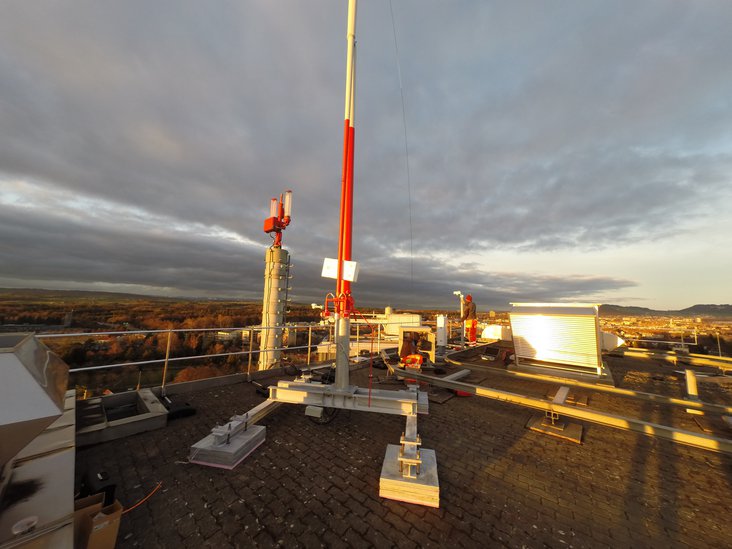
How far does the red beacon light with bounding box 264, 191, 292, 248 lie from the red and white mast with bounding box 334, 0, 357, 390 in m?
12.8

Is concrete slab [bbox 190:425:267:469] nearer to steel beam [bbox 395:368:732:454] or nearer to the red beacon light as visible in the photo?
steel beam [bbox 395:368:732:454]

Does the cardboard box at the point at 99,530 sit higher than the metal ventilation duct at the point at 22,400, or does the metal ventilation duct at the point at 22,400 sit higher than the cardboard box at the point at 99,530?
the metal ventilation duct at the point at 22,400

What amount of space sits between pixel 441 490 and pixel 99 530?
3301 millimetres

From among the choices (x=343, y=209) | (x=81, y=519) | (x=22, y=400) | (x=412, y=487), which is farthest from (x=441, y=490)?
(x=343, y=209)

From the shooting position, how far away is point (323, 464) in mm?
3746

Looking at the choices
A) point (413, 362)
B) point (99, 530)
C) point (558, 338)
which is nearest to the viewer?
point (99, 530)

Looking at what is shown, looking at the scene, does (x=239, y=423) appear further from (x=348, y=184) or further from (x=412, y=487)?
(x=348, y=184)

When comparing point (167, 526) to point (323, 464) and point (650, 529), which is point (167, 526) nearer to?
point (323, 464)

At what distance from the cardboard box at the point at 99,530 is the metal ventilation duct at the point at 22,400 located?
2.64 feet

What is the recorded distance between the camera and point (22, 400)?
1.97 metres

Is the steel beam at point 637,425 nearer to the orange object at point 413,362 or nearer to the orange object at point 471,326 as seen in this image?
the orange object at point 413,362

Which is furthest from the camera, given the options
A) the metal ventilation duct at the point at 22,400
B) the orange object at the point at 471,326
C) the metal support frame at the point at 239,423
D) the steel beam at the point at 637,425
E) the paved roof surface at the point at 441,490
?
the orange object at the point at 471,326

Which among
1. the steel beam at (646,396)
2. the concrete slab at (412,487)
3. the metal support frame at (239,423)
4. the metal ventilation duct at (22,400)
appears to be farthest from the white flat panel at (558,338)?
the metal ventilation duct at (22,400)

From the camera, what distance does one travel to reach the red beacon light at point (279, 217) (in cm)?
1753
